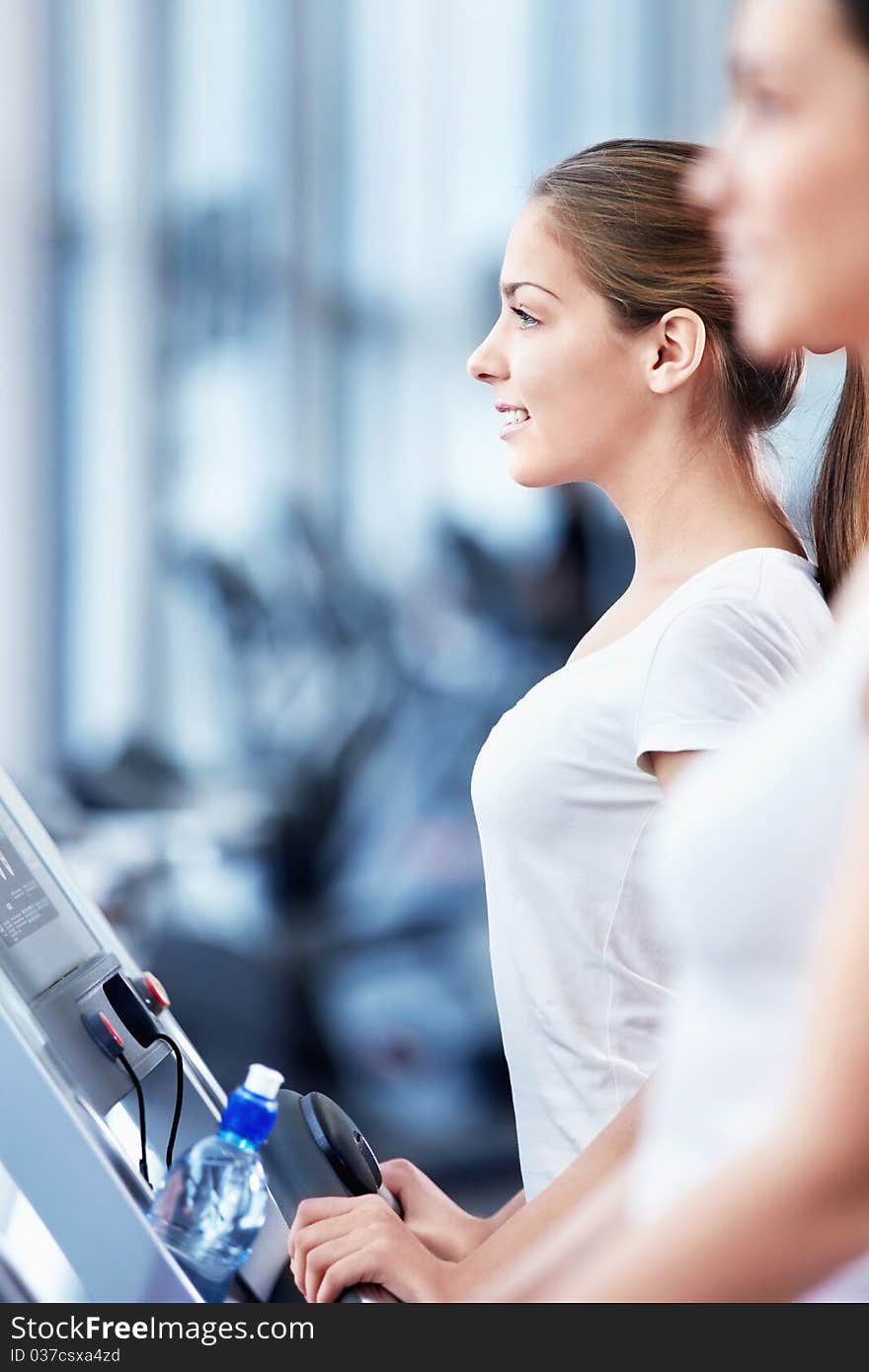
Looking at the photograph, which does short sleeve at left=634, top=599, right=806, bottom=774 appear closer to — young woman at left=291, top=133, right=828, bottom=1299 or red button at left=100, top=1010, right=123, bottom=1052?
young woman at left=291, top=133, right=828, bottom=1299

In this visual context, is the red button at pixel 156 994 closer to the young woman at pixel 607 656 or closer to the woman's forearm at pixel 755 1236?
the young woman at pixel 607 656

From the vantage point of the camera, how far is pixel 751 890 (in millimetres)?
692

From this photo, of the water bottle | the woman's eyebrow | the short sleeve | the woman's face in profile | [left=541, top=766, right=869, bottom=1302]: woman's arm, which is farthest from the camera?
the woman's eyebrow

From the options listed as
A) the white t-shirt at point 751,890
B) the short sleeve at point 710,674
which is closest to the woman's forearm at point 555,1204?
the short sleeve at point 710,674

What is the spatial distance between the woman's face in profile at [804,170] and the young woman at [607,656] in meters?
0.46

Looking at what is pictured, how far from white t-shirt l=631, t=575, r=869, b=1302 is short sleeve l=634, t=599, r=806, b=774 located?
0.41m

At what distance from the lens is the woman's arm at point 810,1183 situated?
0.57 m

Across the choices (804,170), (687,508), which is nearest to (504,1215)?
(687,508)

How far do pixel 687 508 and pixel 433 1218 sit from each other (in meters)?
0.64

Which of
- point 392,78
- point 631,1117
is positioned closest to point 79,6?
point 392,78

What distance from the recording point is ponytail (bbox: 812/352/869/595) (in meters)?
1.35

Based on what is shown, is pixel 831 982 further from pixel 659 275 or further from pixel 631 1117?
pixel 659 275

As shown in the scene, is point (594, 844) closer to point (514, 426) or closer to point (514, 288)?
point (514, 426)

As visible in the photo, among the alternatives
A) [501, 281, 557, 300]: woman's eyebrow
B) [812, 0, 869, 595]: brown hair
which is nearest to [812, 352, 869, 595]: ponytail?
[812, 0, 869, 595]: brown hair
